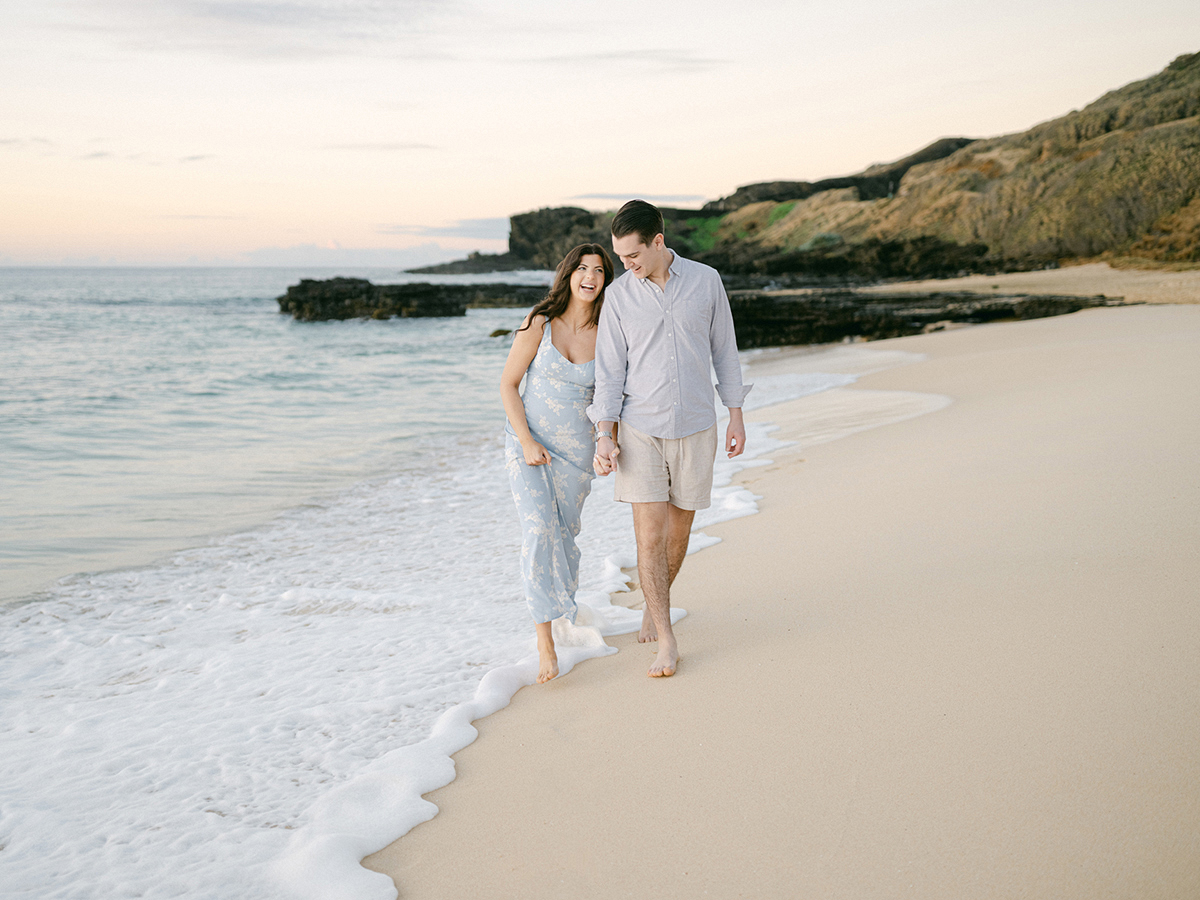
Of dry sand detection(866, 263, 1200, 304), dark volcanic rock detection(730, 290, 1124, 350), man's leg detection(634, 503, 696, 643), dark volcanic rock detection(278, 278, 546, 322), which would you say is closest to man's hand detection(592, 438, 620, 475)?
man's leg detection(634, 503, 696, 643)

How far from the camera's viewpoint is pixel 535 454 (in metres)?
3.21

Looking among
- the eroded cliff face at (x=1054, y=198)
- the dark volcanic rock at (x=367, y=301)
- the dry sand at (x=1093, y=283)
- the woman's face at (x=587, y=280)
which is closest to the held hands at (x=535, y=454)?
the woman's face at (x=587, y=280)

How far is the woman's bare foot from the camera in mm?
3156

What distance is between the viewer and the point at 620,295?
308 centimetres

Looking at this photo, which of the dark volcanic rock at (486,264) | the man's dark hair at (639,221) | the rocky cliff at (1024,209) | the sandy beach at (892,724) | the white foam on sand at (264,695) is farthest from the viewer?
the dark volcanic rock at (486,264)

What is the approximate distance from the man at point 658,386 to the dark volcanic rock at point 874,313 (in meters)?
11.4

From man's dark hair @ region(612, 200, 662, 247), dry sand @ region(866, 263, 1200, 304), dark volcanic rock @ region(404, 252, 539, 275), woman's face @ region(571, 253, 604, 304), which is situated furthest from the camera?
dark volcanic rock @ region(404, 252, 539, 275)

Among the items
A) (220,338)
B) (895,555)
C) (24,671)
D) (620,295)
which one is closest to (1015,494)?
(895,555)

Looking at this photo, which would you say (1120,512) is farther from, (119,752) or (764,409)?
(764,409)

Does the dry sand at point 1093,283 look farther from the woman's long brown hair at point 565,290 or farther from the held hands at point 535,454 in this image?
the held hands at point 535,454

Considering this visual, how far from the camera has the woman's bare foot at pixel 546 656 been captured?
10.4 ft

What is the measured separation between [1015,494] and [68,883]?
445 centimetres

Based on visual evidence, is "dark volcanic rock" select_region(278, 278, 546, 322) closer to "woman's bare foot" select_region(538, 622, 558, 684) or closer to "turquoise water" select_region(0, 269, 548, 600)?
"turquoise water" select_region(0, 269, 548, 600)

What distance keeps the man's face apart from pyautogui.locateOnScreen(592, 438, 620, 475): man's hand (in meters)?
0.65
